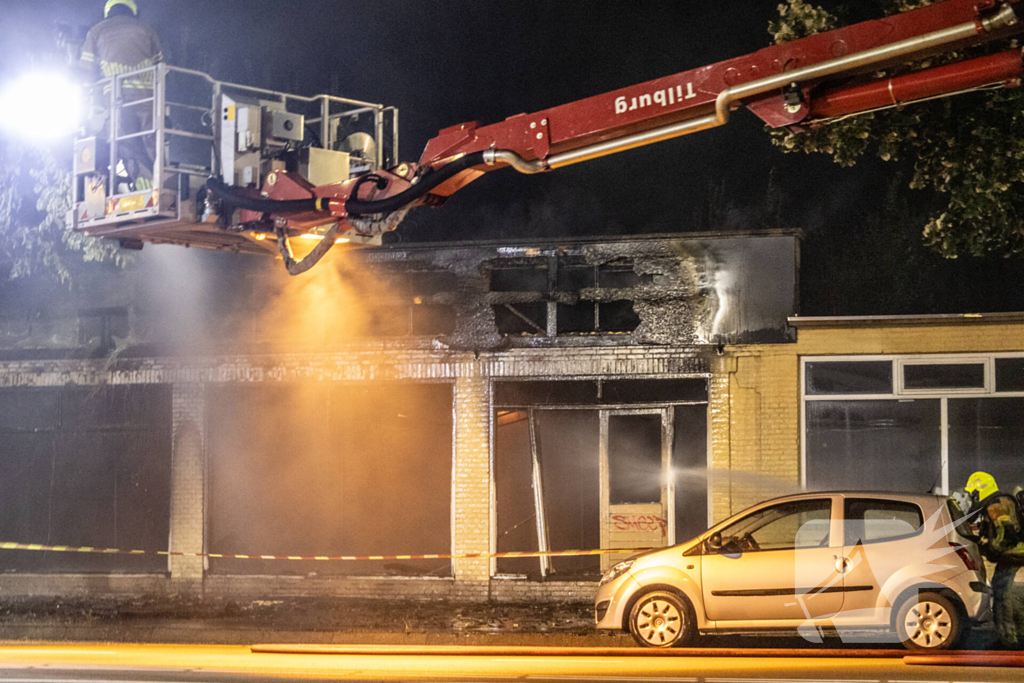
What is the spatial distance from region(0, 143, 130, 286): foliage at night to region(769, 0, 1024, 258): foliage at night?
872 cm

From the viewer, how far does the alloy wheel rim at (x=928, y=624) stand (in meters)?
8.77

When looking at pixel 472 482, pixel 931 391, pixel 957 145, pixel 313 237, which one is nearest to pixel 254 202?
pixel 313 237

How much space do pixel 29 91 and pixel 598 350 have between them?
25.6 ft

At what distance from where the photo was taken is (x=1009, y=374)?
Result: 1174 cm

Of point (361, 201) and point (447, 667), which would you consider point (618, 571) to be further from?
point (361, 201)

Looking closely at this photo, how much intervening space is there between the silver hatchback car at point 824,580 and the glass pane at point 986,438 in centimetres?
314

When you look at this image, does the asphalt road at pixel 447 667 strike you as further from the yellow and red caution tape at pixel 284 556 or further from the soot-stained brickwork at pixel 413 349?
the soot-stained brickwork at pixel 413 349

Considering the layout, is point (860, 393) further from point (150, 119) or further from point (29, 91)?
point (29, 91)

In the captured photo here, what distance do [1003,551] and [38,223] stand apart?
1240 centimetres

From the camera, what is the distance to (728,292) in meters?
12.4

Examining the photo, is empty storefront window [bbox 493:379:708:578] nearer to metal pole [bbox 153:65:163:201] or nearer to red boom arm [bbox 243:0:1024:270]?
red boom arm [bbox 243:0:1024:270]

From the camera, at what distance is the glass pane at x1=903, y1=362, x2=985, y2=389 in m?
11.8

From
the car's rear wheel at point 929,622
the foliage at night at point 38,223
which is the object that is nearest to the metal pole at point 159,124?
the foliage at night at point 38,223

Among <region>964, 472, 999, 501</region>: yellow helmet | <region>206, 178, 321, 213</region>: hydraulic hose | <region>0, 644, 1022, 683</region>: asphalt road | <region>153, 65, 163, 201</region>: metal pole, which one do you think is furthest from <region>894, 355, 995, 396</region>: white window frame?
<region>153, 65, 163, 201</region>: metal pole
